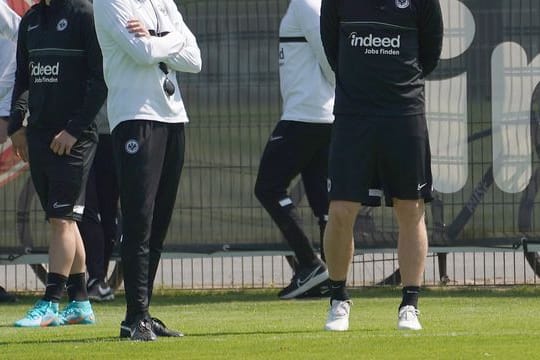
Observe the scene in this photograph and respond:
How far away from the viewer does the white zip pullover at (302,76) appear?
1106 centimetres

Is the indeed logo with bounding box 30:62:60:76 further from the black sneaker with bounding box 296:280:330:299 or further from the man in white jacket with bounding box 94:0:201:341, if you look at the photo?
the black sneaker with bounding box 296:280:330:299

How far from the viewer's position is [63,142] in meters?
9.27

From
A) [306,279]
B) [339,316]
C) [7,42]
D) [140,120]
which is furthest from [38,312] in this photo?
[306,279]

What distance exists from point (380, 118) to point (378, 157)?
221 mm

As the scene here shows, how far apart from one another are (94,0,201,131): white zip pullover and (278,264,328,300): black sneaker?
3224 mm

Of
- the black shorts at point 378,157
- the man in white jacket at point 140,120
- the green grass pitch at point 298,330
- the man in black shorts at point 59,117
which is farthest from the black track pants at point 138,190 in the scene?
the man in black shorts at point 59,117

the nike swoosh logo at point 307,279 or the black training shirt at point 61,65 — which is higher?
the black training shirt at point 61,65

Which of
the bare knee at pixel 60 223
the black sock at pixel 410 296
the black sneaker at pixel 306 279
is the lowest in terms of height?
the black sneaker at pixel 306 279

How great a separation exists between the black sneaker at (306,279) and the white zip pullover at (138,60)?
3.22 metres

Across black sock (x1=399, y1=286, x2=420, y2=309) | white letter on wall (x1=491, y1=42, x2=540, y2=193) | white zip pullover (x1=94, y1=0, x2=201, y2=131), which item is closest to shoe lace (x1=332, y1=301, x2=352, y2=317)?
black sock (x1=399, y1=286, x2=420, y2=309)

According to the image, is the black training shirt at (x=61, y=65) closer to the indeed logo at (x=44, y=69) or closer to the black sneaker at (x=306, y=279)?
the indeed logo at (x=44, y=69)

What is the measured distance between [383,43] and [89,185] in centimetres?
404

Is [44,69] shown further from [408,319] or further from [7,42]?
[408,319]

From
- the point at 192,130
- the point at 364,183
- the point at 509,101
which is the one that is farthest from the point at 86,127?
the point at 509,101
